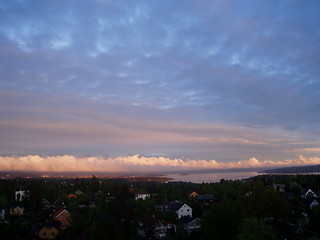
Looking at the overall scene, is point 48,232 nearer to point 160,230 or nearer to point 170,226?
point 160,230

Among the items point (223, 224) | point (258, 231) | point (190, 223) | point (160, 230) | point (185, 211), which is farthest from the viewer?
point (185, 211)

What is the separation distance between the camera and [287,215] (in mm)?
21688

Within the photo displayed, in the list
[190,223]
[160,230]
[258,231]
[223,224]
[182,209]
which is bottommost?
[190,223]

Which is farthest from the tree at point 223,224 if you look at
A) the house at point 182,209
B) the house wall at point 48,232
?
the house at point 182,209

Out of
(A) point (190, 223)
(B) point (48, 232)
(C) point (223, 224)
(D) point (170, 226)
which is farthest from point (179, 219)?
(C) point (223, 224)

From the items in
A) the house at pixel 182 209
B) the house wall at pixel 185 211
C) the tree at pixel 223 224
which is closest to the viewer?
the tree at pixel 223 224

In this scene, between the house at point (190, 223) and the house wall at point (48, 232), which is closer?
the house wall at point (48, 232)

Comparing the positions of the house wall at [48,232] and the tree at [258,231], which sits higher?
the tree at [258,231]

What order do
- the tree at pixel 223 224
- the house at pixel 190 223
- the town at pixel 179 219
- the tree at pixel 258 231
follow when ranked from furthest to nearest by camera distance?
the house at pixel 190 223 → the tree at pixel 223 224 → the town at pixel 179 219 → the tree at pixel 258 231

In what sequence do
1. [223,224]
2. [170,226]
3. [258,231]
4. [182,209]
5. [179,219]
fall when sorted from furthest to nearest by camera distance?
[182,209] → [179,219] → [170,226] → [223,224] → [258,231]

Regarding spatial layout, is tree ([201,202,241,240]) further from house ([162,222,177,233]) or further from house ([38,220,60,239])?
house ([38,220,60,239])

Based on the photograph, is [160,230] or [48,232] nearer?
[160,230]

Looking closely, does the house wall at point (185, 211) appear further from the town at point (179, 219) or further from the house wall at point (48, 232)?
the house wall at point (48, 232)

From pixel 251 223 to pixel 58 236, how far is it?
28.9 metres
